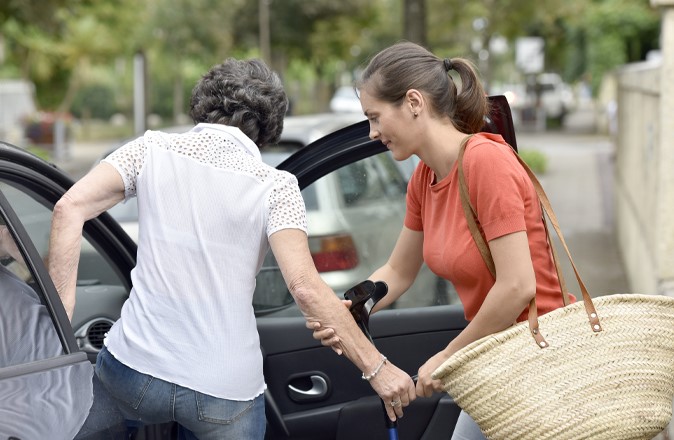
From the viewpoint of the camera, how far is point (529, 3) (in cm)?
2973

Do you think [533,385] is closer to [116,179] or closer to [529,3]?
[116,179]

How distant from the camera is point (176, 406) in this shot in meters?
2.68

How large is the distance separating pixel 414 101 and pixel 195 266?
686mm

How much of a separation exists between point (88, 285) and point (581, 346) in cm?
206

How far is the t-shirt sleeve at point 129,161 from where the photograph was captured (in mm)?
2674

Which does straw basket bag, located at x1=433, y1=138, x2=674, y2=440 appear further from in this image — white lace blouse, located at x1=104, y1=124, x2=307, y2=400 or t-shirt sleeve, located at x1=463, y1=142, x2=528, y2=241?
white lace blouse, located at x1=104, y1=124, x2=307, y2=400

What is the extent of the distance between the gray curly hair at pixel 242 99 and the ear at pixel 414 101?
387 mm

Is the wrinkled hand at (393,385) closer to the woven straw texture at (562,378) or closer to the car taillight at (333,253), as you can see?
the woven straw texture at (562,378)

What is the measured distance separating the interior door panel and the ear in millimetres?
1318

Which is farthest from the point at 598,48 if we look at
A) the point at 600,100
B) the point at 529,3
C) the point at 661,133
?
the point at 661,133

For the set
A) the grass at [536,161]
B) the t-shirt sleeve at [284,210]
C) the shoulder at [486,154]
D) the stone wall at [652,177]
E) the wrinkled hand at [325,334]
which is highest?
the shoulder at [486,154]

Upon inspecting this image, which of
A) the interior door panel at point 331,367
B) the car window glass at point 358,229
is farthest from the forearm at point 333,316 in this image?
the car window glass at point 358,229

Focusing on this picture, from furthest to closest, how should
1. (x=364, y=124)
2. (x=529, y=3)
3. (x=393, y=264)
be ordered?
(x=529, y=3) < (x=364, y=124) < (x=393, y=264)

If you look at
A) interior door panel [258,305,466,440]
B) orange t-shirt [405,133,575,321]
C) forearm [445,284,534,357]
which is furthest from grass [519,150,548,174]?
forearm [445,284,534,357]
